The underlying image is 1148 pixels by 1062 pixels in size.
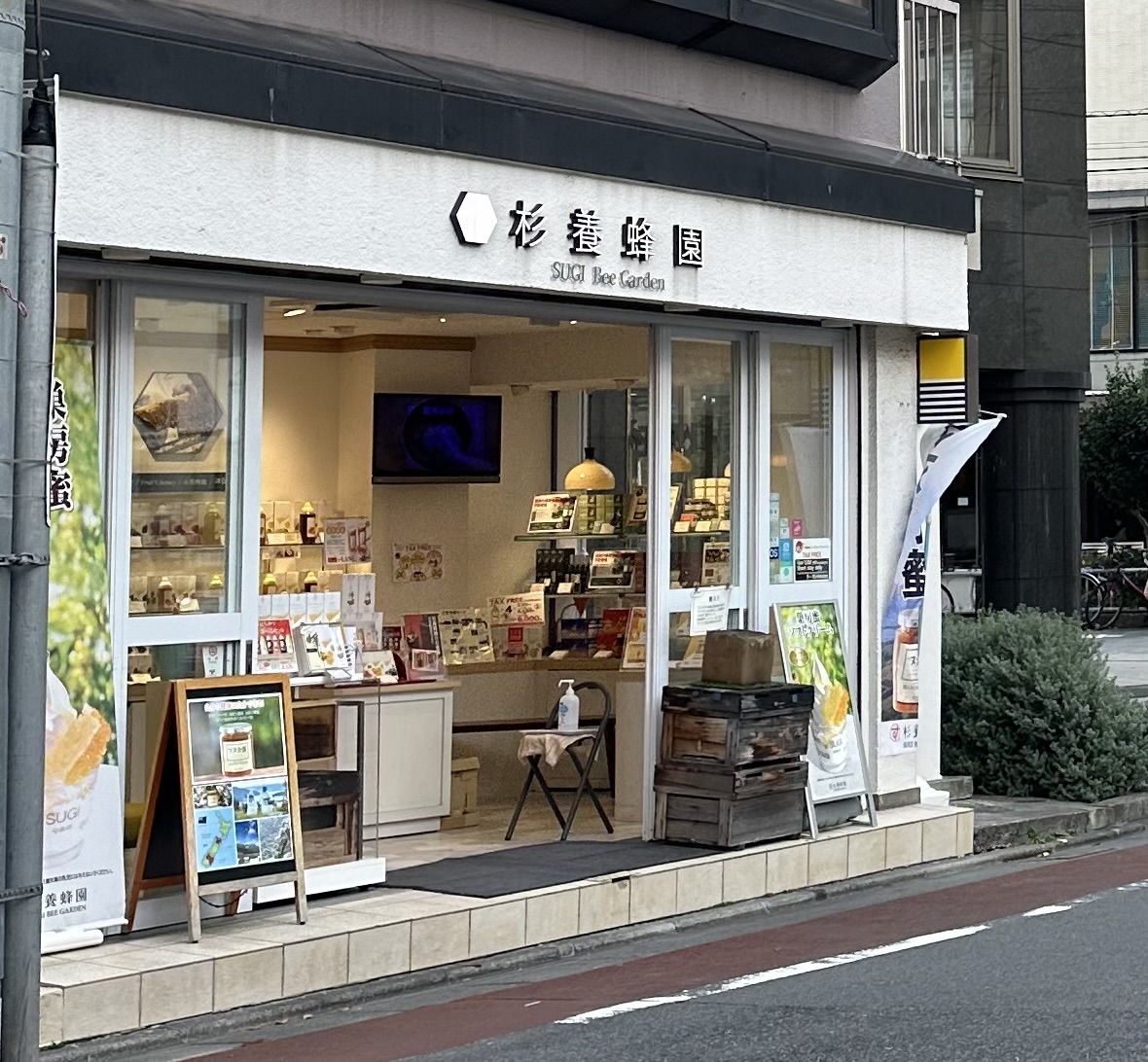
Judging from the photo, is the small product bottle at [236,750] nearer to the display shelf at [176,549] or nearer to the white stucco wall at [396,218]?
the display shelf at [176,549]

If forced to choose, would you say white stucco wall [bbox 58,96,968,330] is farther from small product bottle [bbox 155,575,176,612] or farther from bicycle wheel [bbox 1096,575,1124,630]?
bicycle wheel [bbox 1096,575,1124,630]

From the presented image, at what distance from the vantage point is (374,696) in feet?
36.5

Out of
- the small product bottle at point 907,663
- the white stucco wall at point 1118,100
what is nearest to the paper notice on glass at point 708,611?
the small product bottle at point 907,663

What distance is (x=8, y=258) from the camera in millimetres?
5227

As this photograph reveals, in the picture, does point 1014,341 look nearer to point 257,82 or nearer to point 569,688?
point 569,688

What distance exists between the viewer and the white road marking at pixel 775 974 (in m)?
7.91

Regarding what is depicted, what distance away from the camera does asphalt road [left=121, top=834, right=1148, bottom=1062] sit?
7.22 meters

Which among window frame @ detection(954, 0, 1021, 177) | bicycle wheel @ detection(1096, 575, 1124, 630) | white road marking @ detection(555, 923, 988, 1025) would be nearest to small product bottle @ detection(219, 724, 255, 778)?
white road marking @ detection(555, 923, 988, 1025)

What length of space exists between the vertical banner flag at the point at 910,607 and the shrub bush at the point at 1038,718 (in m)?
1.33

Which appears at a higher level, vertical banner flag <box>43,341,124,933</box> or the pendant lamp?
the pendant lamp

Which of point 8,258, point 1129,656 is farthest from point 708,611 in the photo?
point 1129,656

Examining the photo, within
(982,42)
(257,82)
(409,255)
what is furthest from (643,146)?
(982,42)

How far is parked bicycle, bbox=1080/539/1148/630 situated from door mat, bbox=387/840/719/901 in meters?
22.8

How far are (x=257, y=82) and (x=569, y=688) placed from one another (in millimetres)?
4533
